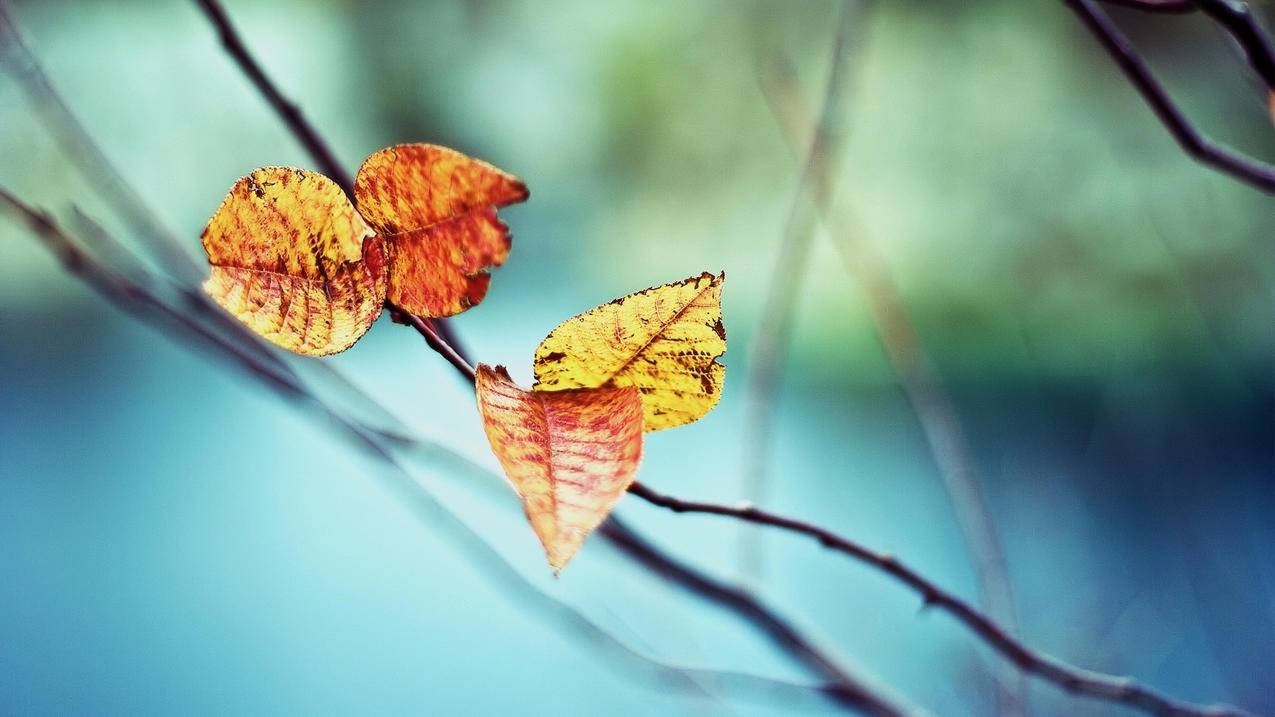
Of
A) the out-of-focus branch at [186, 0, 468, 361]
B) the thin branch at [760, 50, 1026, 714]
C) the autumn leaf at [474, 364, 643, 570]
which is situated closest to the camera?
the autumn leaf at [474, 364, 643, 570]

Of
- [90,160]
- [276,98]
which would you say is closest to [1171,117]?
[276,98]

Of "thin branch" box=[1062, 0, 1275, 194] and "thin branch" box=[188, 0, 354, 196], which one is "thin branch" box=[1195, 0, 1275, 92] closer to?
"thin branch" box=[1062, 0, 1275, 194]

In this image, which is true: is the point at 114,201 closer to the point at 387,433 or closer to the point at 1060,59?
the point at 387,433

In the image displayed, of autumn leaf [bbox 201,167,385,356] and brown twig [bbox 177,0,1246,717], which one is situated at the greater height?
autumn leaf [bbox 201,167,385,356]

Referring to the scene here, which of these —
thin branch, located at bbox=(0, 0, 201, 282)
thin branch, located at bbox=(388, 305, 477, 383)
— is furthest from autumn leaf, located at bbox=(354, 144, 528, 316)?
thin branch, located at bbox=(0, 0, 201, 282)

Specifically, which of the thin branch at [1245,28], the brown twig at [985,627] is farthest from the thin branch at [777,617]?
the thin branch at [1245,28]

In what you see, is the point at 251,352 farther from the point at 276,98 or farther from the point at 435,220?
the point at 435,220

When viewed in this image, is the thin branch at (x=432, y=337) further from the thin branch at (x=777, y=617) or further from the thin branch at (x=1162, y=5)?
the thin branch at (x=1162, y=5)
